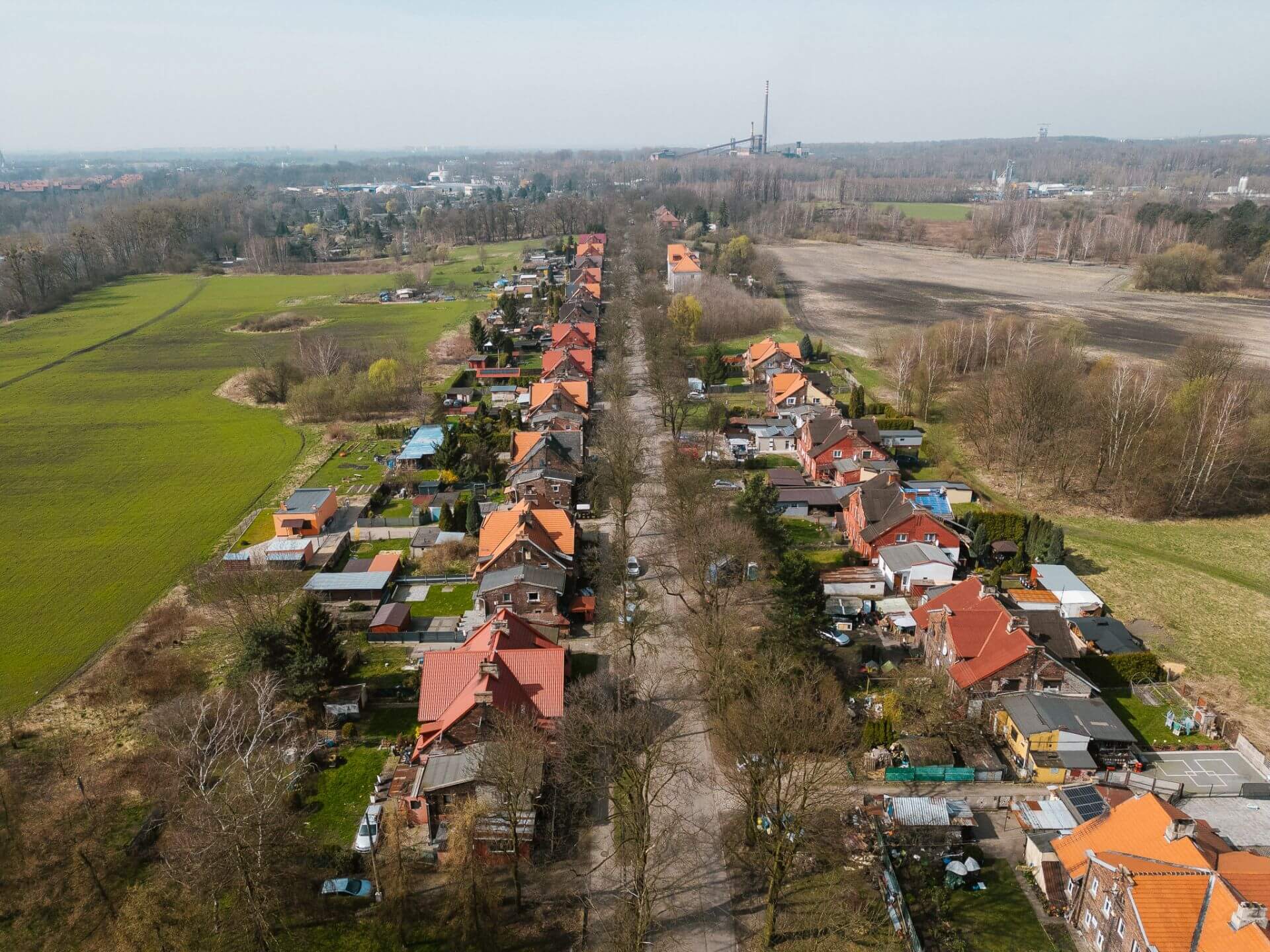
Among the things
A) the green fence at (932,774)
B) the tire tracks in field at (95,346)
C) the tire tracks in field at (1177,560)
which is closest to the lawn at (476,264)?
the tire tracks in field at (95,346)

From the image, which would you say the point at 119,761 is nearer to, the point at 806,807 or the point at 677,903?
the point at 677,903

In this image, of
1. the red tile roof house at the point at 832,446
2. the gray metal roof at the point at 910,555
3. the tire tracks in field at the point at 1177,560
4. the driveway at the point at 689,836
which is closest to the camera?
the driveway at the point at 689,836

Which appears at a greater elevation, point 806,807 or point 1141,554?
point 806,807

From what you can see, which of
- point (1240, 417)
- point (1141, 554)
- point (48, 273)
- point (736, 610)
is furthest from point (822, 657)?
point (48, 273)

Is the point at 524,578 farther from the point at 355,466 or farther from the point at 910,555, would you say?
the point at 355,466

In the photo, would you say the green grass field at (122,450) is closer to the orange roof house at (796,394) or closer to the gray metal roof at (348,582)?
the gray metal roof at (348,582)

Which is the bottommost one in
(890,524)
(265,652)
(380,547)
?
(380,547)

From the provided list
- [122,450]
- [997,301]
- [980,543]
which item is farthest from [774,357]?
[122,450]
